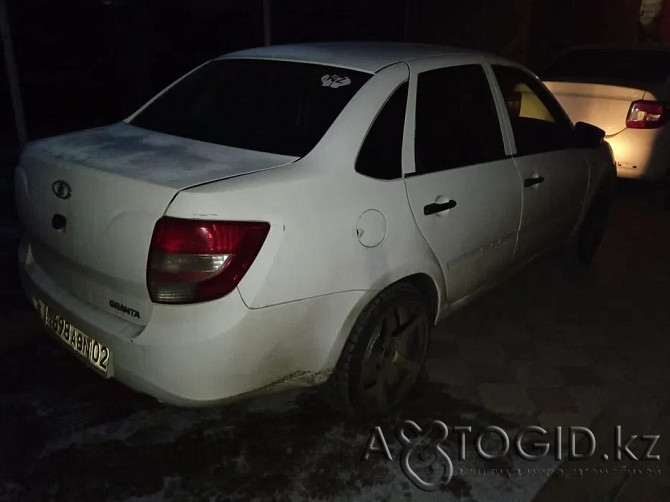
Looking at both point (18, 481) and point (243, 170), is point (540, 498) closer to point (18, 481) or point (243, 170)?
point (243, 170)

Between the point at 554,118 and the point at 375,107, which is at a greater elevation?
the point at 375,107

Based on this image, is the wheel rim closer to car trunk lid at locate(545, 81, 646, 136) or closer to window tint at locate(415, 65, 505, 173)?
window tint at locate(415, 65, 505, 173)

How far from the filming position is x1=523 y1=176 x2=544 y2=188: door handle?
12.2 ft

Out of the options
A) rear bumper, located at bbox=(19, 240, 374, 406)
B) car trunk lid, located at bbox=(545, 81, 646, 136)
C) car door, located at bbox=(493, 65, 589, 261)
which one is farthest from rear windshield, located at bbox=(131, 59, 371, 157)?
car trunk lid, located at bbox=(545, 81, 646, 136)

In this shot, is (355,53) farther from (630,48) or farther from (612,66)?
(630,48)

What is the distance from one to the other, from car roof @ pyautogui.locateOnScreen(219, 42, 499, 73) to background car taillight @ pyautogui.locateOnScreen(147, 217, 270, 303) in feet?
3.77

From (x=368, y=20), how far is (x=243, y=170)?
891 cm

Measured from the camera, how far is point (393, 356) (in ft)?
10.0

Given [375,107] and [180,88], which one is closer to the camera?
[375,107]

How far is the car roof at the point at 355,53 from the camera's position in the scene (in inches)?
123

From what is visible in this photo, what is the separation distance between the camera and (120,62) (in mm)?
7922

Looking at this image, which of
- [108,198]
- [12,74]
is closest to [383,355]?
[108,198]

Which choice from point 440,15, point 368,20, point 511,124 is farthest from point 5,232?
point 440,15

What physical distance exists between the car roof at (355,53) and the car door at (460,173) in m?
0.11
